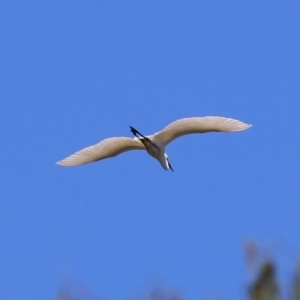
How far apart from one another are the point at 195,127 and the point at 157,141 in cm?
57

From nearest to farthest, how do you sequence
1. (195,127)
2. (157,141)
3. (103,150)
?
(195,127), (157,141), (103,150)

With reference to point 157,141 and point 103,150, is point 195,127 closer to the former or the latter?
point 157,141

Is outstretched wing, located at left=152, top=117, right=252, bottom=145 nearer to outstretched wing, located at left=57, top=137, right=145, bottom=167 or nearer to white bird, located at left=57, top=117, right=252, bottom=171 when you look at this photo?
white bird, located at left=57, top=117, right=252, bottom=171

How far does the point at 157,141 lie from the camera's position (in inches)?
422

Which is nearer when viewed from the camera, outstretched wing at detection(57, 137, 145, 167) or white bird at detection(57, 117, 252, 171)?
white bird at detection(57, 117, 252, 171)

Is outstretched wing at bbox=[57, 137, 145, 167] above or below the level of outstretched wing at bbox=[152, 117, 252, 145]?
above

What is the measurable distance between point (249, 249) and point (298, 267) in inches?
7.6

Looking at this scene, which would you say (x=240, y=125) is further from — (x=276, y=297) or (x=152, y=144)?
(x=276, y=297)

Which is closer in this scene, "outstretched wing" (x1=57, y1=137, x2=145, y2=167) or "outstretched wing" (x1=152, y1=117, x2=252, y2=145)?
"outstretched wing" (x1=152, y1=117, x2=252, y2=145)

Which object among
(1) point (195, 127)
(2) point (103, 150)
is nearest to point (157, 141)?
(1) point (195, 127)

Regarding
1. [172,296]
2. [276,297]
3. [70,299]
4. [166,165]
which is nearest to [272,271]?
[276,297]

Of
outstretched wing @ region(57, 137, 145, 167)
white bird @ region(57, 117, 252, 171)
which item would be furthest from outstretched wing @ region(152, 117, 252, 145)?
outstretched wing @ region(57, 137, 145, 167)

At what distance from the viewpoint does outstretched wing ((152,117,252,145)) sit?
10.1 m

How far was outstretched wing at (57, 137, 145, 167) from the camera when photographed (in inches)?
438
